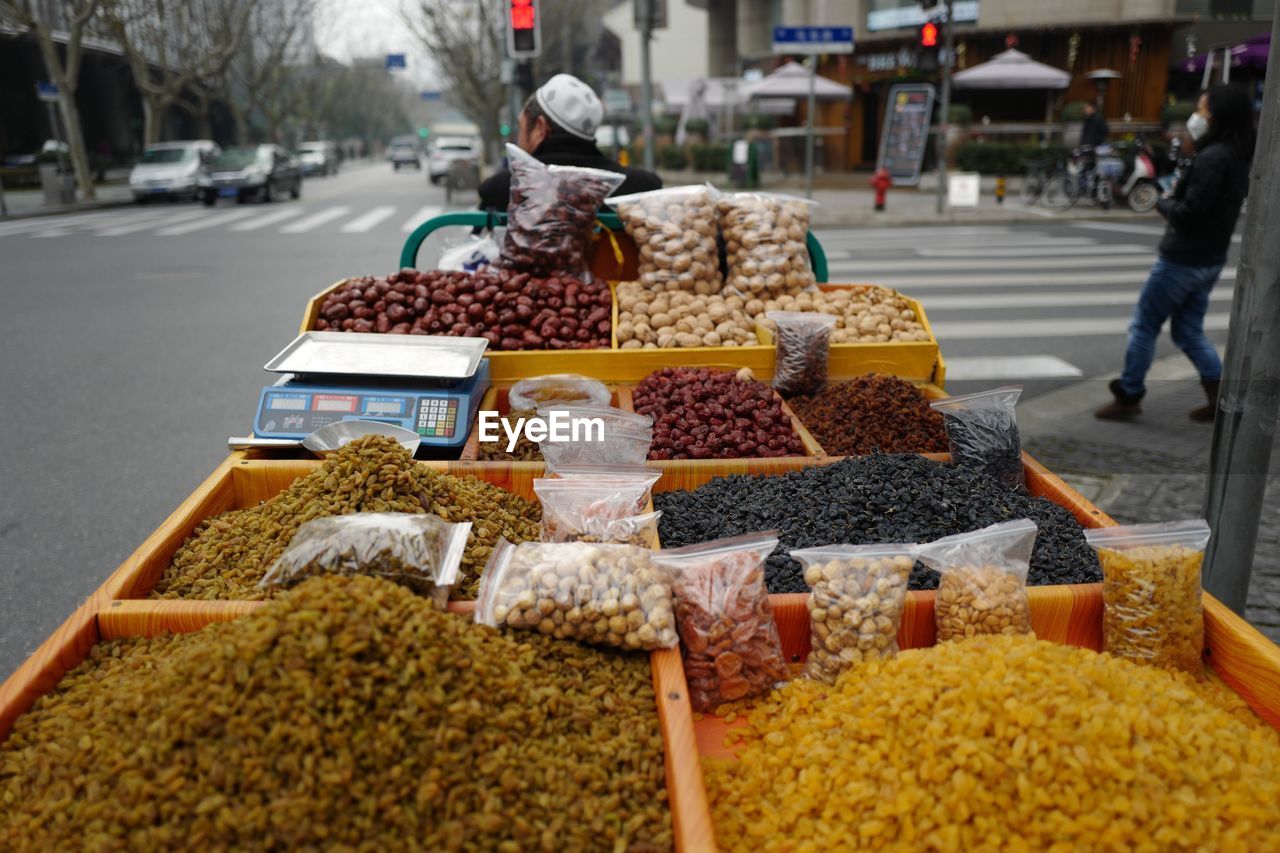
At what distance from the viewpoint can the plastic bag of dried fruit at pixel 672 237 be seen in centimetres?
408

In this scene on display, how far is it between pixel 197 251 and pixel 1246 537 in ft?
51.5

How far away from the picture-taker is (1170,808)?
148 centimetres

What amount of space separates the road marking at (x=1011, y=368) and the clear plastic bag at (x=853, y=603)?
533 centimetres

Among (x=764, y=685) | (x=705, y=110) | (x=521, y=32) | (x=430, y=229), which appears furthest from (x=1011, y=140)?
(x=764, y=685)

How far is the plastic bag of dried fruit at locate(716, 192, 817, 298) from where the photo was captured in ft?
13.6

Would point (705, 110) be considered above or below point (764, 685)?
above

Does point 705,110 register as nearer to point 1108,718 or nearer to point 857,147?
point 857,147

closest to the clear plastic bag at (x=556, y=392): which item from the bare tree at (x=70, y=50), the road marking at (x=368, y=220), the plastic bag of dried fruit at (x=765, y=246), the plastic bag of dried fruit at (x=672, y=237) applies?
the plastic bag of dried fruit at (x=672, y=237)

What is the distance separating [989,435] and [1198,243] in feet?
13.6

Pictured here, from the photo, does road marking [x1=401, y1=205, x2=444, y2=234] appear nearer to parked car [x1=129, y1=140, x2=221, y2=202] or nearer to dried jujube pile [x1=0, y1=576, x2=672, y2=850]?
parked car [x1=129, y1=140, x2=221, y2=202]

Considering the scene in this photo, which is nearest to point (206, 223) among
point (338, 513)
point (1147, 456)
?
point (1147, 456)

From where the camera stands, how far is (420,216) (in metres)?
21.2

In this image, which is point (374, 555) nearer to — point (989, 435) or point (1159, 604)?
point (1159, 604)

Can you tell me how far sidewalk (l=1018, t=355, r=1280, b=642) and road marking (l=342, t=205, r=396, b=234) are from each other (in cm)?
1498
